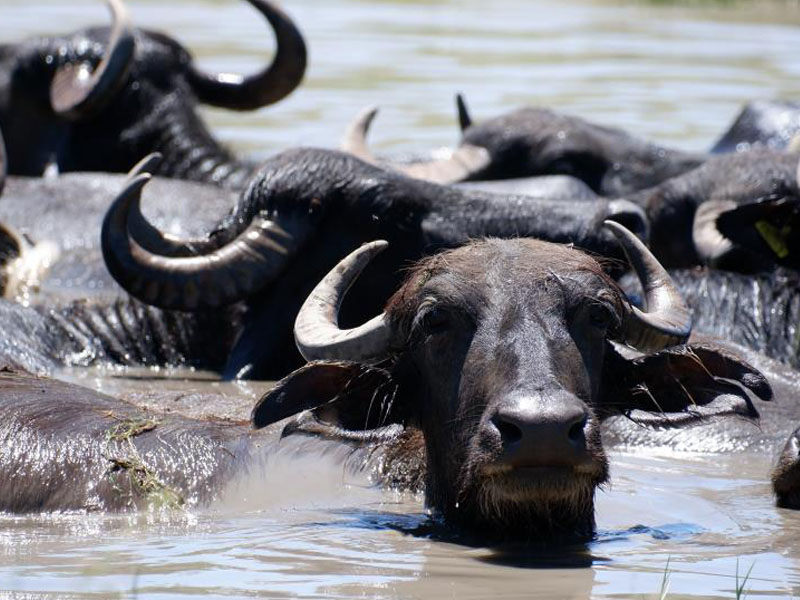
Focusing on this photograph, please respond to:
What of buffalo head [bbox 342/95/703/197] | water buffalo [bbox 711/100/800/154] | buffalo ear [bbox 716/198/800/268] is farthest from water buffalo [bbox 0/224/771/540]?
water buffalo [bbox 711/100/800/154]

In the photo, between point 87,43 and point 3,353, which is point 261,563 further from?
point 87,43

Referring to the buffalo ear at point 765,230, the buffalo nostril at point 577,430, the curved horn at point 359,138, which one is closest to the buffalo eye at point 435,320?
the buffalo nostril at point 577,430

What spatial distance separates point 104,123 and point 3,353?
224 inches

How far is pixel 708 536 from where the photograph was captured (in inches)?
268

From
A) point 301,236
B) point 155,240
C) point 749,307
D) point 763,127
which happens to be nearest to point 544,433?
point 301,236

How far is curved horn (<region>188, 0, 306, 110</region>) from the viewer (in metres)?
15.5

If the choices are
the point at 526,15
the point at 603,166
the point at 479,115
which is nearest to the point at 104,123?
the point at 603,166

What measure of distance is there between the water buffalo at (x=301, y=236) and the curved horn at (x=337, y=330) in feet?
8.70

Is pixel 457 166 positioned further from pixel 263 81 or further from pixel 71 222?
Answer: pixel 71 222

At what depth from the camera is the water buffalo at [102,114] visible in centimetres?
1460

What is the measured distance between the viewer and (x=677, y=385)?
6.91 m

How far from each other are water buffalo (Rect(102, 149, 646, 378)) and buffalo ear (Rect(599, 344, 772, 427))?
2639 millimetres

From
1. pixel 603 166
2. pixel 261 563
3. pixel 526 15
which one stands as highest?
pixel 526 15

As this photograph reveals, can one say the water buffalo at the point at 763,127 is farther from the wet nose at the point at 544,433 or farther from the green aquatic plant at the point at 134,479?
the wet nose at the point at 544,433
